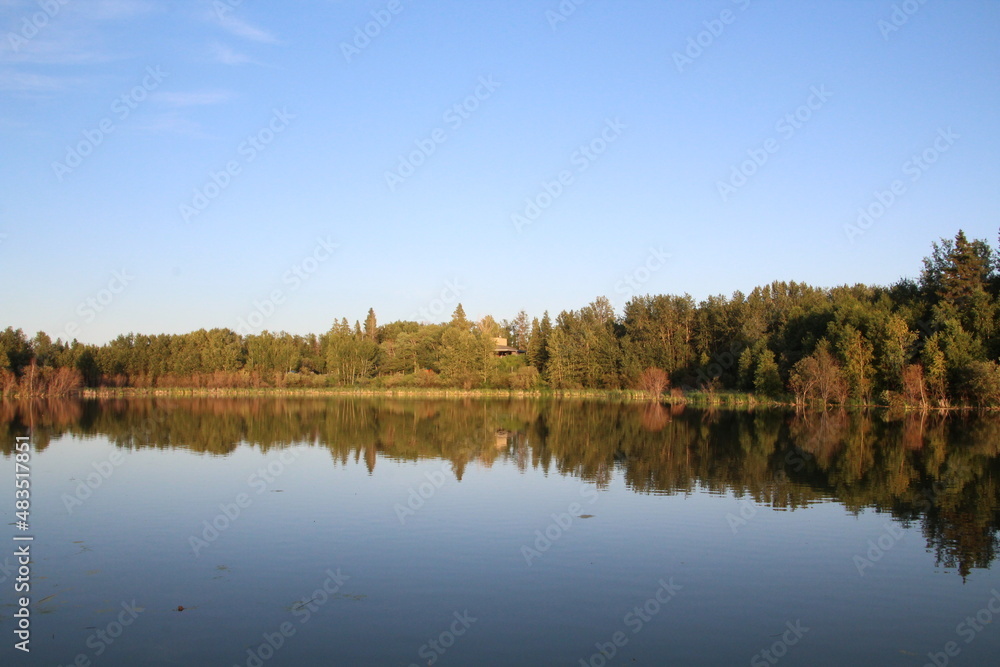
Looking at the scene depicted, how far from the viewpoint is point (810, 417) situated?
122ft

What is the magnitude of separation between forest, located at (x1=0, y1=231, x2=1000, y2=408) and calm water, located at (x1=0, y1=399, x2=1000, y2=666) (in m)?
22.8

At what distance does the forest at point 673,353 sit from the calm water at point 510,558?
74.8 ft

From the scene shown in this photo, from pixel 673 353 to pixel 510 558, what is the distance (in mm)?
58210

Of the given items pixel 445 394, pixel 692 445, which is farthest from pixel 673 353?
pixel 692 445

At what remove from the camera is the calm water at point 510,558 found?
7293 millimetres

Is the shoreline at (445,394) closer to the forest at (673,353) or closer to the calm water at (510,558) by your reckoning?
the forest at (673,353)

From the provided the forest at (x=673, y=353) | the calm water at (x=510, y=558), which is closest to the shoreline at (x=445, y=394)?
the forest at (x=673, y=353)

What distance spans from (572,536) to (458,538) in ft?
6.18

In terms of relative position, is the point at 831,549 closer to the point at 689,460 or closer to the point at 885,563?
the point at 885,563

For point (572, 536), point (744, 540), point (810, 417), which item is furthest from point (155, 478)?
point (810, 417)

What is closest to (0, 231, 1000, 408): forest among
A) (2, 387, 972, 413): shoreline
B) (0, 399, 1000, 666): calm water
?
(2, 387, 972, 413): shoreline

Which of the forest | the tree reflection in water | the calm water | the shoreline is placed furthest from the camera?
the shoreline

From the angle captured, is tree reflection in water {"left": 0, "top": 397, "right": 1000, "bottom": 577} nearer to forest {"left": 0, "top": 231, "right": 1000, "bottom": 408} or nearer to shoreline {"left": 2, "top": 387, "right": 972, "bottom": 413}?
A: forest {"left": 0, "top": 231, "right": 1000, "bottom": 408}

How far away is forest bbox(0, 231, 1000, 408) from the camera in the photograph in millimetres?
40406
